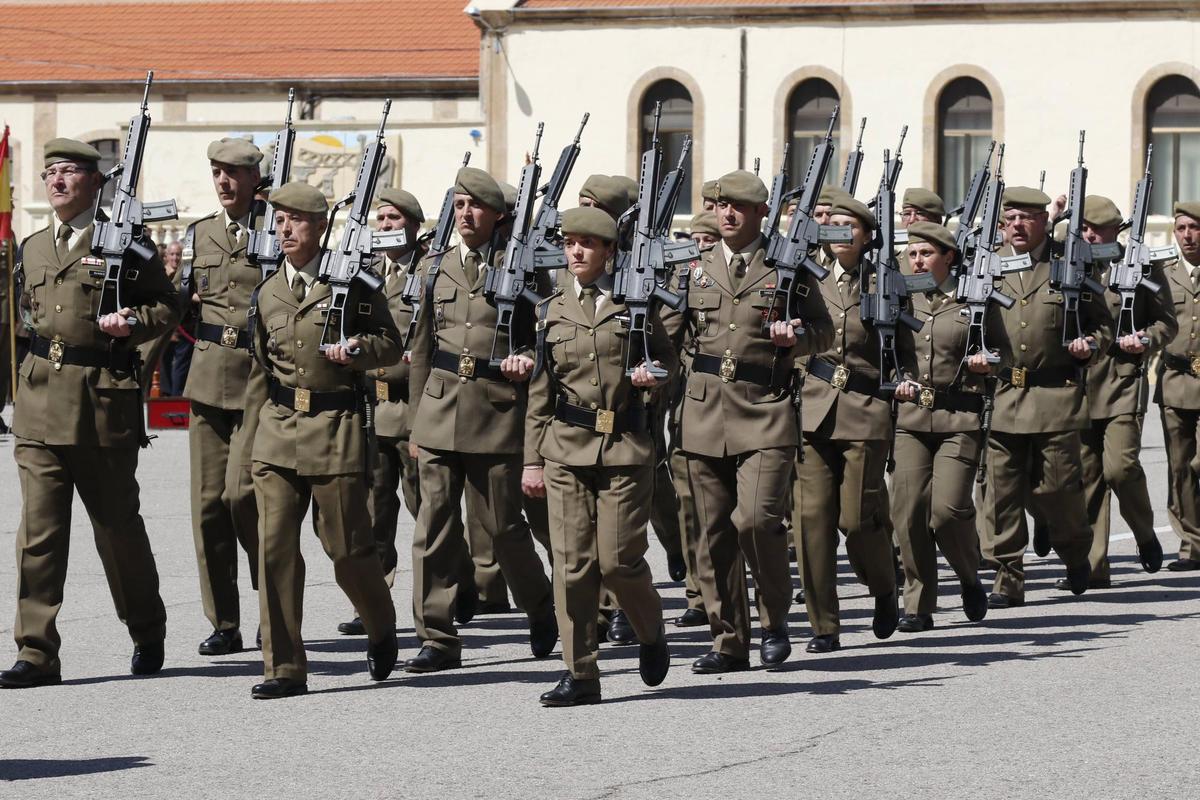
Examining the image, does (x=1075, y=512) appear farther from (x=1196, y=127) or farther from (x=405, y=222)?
(x=1196, y=127)

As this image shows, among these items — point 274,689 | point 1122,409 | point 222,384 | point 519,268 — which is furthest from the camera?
point 1122,409

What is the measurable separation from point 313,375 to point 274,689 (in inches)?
46.2

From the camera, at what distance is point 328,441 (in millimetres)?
8836

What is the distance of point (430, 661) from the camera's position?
31.3ft

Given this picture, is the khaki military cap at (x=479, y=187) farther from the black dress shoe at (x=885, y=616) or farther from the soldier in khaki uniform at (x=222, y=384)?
the black dress shoe at (x=885, y=616)

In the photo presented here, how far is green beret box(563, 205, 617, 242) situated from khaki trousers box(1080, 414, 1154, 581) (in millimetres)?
4845

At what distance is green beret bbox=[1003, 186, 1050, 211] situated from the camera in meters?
12.0

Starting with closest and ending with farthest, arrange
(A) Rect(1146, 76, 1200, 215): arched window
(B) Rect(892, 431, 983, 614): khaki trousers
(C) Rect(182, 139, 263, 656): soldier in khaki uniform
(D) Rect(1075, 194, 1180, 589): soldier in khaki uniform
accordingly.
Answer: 1. (C) Rect(182, 139, 263, 656): soldier in khaki uniform
2. (B) Rect(892, 431, 983, 614): khaki trousers
3. (D) Rect(1075, 194, 1180, 589): soldier in khaki uniform
4. (A) Rect(1146, 76, 1200, 215): arched window

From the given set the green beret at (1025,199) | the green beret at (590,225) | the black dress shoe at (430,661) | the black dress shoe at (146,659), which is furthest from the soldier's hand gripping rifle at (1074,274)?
the black dress shoe at (146,659)

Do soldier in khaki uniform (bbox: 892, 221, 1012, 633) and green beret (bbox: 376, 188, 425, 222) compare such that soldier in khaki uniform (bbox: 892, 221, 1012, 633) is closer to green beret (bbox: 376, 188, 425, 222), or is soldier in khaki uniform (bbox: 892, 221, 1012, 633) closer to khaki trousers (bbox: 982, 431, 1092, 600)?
khaki trousers (bbox: 982, 431, 1092, 600)

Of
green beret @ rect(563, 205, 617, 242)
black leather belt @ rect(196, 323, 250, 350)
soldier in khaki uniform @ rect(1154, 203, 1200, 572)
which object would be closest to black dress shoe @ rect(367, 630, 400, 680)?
black leather belt @ rect(196, 323, 250, 350)

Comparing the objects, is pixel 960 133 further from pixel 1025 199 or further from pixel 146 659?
pixel 146 659

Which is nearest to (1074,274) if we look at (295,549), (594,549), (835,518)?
(835,518)

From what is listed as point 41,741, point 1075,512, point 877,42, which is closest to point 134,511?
point 41,741
